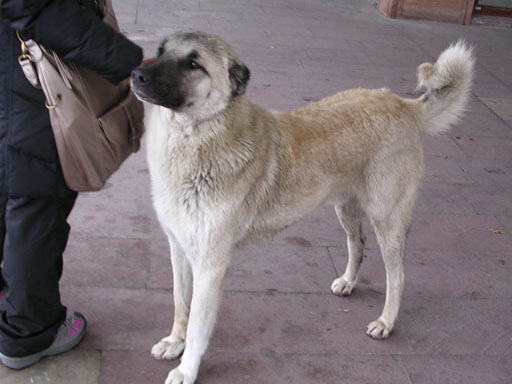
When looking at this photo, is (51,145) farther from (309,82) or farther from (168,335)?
(309,82)

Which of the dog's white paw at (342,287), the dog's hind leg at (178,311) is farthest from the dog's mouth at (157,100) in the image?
the dog's white paw at (342,287)

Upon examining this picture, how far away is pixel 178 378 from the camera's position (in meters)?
3.12

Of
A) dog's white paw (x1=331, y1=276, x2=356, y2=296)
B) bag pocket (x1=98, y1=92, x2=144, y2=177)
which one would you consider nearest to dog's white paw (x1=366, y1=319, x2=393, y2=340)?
dog's white paw (x1=331, y1=276, x2=356, y2=296)

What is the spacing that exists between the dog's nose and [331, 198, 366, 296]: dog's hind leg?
1.69m

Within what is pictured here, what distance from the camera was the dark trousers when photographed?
9.13 ft

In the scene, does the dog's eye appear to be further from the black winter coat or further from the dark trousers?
the dark trousers

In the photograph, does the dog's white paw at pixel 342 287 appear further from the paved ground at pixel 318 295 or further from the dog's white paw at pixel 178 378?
the dog's white paw at pixel 178 378

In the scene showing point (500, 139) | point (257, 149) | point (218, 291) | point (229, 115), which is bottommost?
point (500, 139)

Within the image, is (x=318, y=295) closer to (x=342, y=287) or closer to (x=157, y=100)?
(x=342, y=287)

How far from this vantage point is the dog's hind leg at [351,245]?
388cm

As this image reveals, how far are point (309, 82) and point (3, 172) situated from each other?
5.41m

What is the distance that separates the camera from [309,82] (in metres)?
7.60

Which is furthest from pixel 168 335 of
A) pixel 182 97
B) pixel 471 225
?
pixel 471 225

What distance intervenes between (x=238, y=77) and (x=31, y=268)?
1.36 metres
